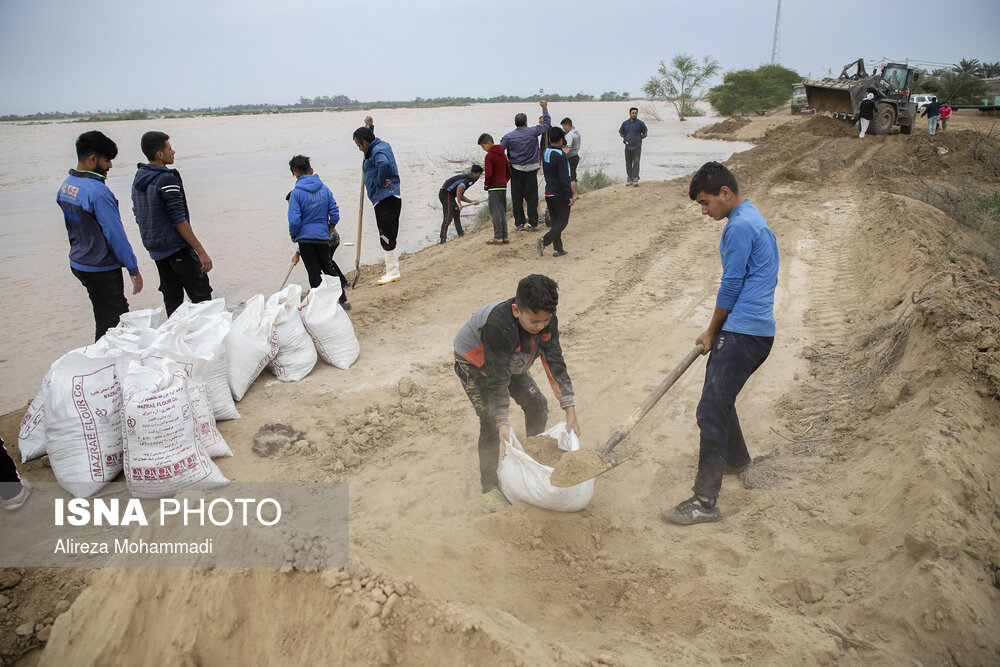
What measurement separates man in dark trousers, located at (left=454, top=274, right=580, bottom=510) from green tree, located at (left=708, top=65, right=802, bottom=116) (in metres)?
40.4

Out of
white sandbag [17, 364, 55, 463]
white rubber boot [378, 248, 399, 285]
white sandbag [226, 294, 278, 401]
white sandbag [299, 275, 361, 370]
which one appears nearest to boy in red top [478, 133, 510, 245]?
white rubber boot [378, 248, 399, 285]

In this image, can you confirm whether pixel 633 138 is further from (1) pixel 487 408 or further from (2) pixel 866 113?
(1) pixel 487 408

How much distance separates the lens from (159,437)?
298 centimetres

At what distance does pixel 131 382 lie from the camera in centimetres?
303

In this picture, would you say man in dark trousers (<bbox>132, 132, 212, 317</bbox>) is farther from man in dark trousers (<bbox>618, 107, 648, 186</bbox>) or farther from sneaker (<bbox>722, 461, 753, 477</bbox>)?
man in dark trousers (<bbox>618, 107, 648, 186</bbox>)

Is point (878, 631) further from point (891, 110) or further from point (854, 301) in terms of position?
point (891, 110)

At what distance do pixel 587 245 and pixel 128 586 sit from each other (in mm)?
6991

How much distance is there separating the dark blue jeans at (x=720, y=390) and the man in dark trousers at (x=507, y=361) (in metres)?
0.67

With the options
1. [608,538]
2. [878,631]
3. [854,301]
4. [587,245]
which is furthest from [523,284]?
[587,245]

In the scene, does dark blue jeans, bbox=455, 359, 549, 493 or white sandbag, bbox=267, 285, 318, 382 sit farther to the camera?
white sandbag, bbox=267, 285, 318, 382

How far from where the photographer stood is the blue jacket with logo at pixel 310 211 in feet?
18.0

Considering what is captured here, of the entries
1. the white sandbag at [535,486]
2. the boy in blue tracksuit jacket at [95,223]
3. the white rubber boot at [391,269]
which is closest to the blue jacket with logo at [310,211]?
the white rubber boot at [391,269]

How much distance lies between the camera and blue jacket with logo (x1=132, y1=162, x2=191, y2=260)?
14.2ft

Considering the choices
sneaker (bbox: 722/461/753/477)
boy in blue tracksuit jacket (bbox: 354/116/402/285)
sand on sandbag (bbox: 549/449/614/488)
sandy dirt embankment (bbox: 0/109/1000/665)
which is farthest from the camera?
boy in blue tracksuit jacket (bbox: 354/116/402/285)
